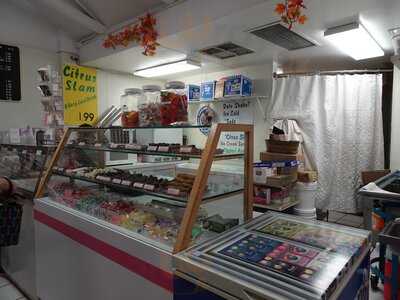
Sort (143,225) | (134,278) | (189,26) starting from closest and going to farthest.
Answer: (134,278), (143,225), (189,26)

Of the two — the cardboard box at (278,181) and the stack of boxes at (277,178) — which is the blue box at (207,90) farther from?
the cardboard box at (278,181)

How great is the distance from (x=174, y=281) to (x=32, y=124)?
3.79 meters

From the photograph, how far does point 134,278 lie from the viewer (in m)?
1.58

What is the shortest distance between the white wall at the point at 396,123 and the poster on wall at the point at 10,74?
17.5 feet

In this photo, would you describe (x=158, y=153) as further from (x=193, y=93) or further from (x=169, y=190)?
(x=193, y=93)

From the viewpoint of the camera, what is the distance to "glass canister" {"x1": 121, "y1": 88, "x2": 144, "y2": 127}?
2.05 m

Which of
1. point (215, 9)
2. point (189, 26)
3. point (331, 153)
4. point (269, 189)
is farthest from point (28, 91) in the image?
point (331, 153)

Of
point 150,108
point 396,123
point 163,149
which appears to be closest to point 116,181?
point 163,149

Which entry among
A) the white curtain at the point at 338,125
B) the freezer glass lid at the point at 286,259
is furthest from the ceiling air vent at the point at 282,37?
the freezer glass lid at the point at 286,259

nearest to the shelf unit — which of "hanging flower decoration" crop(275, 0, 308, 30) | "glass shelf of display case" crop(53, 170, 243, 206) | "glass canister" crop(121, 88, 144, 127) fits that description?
"glass shelf of display case" crop(53, 170, 243, 206)

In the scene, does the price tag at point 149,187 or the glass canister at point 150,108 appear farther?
the glass canister at point 150,108

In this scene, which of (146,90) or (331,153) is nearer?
(146,90)

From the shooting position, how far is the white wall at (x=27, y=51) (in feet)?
12.6

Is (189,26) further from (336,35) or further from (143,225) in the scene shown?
(143,225)
